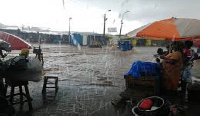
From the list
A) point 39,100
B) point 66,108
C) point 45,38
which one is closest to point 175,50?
point 66,108

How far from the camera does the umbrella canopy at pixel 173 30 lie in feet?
19.4

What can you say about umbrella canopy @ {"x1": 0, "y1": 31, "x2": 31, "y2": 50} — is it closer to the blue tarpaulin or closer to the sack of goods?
the sack of goods

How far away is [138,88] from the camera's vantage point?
6.89 metres

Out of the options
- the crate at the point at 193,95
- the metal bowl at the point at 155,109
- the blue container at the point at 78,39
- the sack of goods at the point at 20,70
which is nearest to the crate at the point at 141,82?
the crate at the point at 193,95

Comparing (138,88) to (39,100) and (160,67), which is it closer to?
(160,67)

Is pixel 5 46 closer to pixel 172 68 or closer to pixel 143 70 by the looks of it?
pixel 143 70

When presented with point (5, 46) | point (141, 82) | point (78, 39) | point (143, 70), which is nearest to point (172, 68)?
point (143, 70)

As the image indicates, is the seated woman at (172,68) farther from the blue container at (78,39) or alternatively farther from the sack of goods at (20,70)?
the blue container at (78,39)

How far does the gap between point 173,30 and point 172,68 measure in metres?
1.24

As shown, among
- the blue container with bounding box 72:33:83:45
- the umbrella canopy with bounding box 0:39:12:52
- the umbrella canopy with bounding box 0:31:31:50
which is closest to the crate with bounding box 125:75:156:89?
the umbrella canopy with bounding box 0:31:31:50

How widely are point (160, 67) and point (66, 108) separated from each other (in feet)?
10.3

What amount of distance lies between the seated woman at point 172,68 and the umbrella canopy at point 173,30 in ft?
2.04

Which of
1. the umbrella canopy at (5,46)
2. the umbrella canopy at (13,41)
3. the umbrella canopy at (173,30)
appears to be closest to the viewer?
the umbrella canopy at (173,30)

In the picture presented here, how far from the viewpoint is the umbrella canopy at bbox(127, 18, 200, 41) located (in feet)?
19.4
